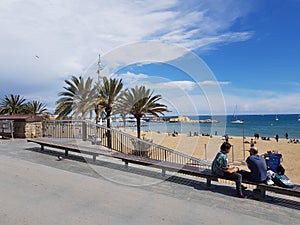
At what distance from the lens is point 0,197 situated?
4.71m

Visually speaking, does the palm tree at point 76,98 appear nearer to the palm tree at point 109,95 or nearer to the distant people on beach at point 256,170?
the palm tree at point 109,95

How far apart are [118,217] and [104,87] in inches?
490

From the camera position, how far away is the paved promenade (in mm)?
3855

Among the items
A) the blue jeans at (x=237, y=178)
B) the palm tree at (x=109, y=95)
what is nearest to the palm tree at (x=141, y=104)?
the palm tree at (x=109, y=95)

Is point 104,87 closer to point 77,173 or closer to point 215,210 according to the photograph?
point 77,173

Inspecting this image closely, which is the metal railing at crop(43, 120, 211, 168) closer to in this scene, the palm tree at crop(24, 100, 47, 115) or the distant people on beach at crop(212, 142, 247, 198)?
the distant people on beach at crop(212, 142, 247, 198)

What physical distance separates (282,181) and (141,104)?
12.0 m

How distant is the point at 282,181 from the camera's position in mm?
4555

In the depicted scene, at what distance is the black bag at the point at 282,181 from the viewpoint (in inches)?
177

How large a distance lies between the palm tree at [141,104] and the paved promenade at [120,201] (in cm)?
934

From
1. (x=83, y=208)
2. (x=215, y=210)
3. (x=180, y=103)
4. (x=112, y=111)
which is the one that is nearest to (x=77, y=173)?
(x=83, y=208)

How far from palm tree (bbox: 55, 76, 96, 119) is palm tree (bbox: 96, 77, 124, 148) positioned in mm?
886

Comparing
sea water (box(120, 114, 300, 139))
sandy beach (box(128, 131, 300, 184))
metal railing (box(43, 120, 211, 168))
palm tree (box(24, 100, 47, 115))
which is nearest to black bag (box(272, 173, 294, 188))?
metal railing (box(43, 120, 211, 168))

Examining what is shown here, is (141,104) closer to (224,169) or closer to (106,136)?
(106,136)
